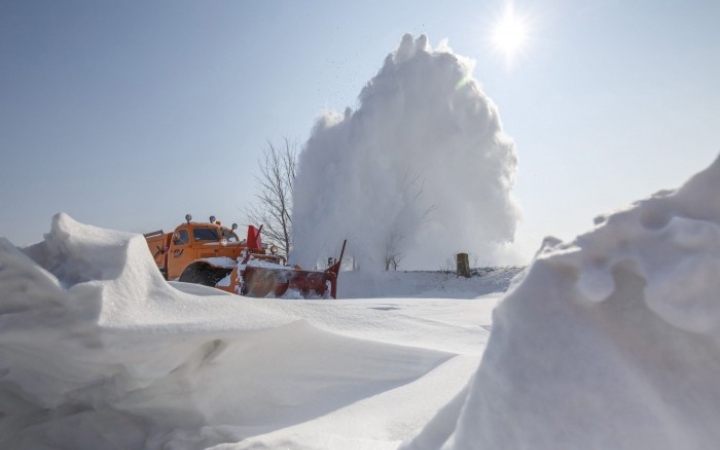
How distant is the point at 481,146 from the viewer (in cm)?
2098

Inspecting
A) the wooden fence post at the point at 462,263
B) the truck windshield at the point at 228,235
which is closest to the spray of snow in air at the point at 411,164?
the wooden fence post at the point at 462,263

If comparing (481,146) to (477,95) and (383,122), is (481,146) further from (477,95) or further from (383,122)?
(383,122)

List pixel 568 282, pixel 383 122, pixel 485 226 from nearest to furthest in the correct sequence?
pixel 568 282 < pixel 383 122 < pixel 485 226

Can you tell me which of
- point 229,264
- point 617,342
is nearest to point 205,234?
point 229,264

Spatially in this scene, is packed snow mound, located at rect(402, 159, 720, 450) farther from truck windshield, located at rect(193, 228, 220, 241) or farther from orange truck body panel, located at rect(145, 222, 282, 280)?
truck windshield, located at rect(193, 228, 220, 241)

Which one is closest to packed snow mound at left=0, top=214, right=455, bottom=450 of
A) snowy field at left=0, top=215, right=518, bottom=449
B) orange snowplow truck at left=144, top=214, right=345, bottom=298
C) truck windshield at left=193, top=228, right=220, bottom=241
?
snowy field at left=0, top=215, right=518, bottom=449

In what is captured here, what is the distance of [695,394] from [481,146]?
21.2 metres

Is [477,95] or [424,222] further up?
[477,95]

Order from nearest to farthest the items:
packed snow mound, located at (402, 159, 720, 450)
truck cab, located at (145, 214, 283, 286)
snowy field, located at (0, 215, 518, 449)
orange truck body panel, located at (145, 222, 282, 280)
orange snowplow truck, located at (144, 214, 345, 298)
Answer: packed snow mound, located at (402, 159, 720, 450), snowy field, located at (0, 215, 518, 449), orange snowplow truck, located at (144, 214, 345, 298), truck cab, located at (145, 214, 283, 286), orange truck body panel, located at (145, 222, 282, 280)

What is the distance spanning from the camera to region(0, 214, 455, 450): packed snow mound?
5.07 feet

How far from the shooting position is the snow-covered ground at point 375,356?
768 mm

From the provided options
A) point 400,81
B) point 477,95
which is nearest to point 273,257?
point 400,81

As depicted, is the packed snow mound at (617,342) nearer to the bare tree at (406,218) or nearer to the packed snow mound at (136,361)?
the packed snow mound at (136,361)

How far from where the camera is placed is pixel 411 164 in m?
20.5
